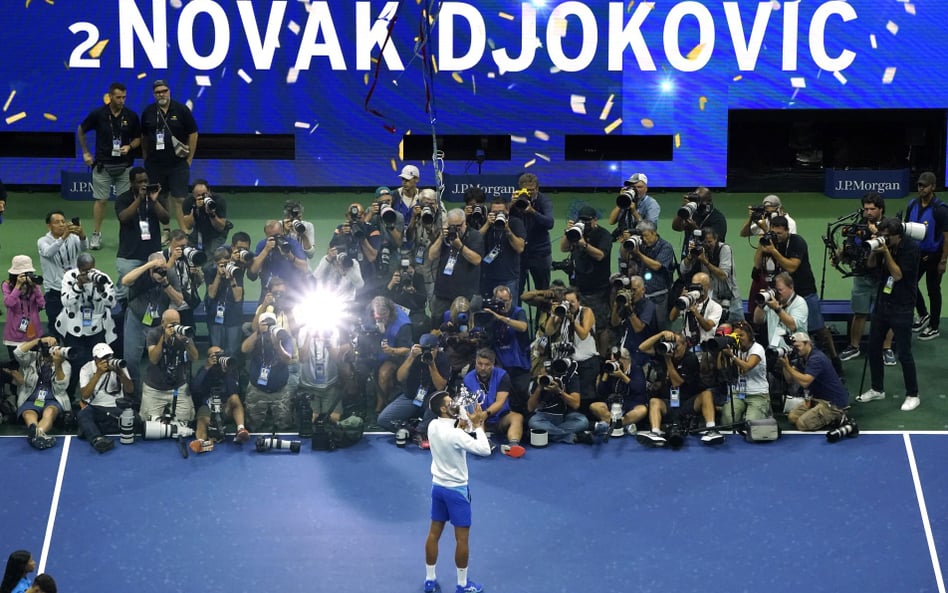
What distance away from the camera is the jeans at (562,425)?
15.0 meters

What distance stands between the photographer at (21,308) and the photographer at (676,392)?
5.64m

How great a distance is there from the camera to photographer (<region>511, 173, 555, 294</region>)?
15.8 metres

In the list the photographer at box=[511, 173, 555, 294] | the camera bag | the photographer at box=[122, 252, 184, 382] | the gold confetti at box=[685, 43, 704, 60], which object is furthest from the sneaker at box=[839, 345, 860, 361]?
the photographer at box=[122, 252, 184, 382]

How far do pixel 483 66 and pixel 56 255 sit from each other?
6.40 metres

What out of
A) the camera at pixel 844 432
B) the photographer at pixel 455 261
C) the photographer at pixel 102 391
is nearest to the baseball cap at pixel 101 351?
the photographer at pixel 102 391

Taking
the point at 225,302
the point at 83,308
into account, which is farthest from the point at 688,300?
the point at 83,308

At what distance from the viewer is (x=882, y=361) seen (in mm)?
15633

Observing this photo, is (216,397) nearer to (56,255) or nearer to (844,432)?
(56,255)

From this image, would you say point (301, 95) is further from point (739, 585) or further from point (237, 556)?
point (739, 585)

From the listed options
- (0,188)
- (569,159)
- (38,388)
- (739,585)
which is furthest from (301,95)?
(739,585)

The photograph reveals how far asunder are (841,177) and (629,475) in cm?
649

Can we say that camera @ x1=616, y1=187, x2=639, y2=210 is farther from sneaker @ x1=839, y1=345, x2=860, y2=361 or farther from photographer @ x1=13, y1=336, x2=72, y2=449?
photographer @ x1=13, y1=336, x2=72, y2=449

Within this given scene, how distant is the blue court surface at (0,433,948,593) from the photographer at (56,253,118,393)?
3.17 ft

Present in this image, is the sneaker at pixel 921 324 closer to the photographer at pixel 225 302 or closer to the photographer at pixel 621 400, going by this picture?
the photographer at pixel 621 400
